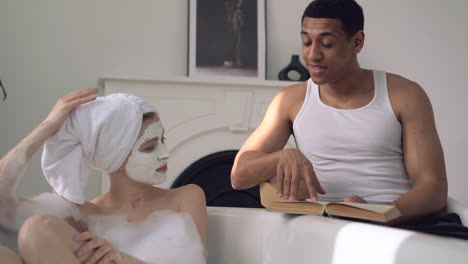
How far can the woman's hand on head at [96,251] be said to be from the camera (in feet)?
4.33

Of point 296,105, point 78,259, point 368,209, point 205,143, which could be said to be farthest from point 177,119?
point 368,209

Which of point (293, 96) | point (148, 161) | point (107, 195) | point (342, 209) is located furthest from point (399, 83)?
point (107, 195)

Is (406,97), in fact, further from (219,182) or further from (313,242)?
(219,182)

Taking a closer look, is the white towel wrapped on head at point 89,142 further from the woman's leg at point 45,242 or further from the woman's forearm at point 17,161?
the woman's leg at point 45,242

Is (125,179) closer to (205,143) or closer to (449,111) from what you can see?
(205,143)

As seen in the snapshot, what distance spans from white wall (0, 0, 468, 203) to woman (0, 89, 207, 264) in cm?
164

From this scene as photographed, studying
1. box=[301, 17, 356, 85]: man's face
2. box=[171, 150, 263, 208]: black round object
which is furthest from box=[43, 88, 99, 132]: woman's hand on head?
box=[171, 150, 263, 208]: black round object

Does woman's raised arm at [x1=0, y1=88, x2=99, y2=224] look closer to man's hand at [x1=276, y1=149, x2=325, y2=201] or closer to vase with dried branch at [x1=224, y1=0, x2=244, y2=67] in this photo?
man's hand at [x1=276, y1=149, x2=325, y2=201]

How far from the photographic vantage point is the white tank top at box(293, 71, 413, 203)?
64.2 inches

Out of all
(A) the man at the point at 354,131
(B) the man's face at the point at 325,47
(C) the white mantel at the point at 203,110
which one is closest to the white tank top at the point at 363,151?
(A) the man at the point at 354,131

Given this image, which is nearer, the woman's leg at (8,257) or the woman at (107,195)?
the woman's leg at (8,257)

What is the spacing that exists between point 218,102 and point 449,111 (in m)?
1.39

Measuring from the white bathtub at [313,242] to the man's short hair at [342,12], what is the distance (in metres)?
0.54

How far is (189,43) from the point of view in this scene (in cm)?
333
